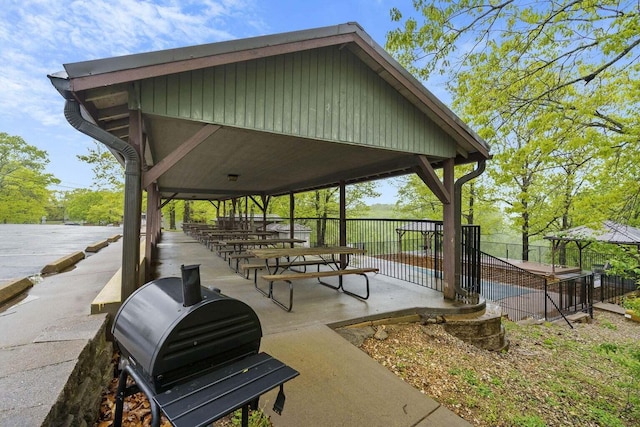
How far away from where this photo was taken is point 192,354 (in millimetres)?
1128

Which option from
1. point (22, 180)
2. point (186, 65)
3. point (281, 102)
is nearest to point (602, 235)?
point (281, 102)

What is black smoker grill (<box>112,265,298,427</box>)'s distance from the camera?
1019 mm

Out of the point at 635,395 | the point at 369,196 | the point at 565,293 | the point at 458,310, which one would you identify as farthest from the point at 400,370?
the point at 369,196

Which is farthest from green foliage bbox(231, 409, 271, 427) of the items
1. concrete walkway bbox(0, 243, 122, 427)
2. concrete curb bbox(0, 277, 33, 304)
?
concrete curb bbox(0, 277, 33, 304)

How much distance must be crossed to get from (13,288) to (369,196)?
56.2ft

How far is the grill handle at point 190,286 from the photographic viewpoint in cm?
115

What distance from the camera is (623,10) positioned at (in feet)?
15.5

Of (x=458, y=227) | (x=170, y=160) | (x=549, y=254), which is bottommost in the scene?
(x=549, y=254)

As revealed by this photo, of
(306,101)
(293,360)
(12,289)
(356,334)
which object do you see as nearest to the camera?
(293,360)

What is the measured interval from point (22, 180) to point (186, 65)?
28.4 metres

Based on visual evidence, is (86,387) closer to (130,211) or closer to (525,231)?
(130,211)

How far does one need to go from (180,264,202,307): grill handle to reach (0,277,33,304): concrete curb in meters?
3.59

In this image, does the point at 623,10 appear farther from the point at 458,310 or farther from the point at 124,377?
the point at 124,377

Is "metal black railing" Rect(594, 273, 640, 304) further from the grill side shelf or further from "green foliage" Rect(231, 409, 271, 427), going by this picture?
the grill side shelf
